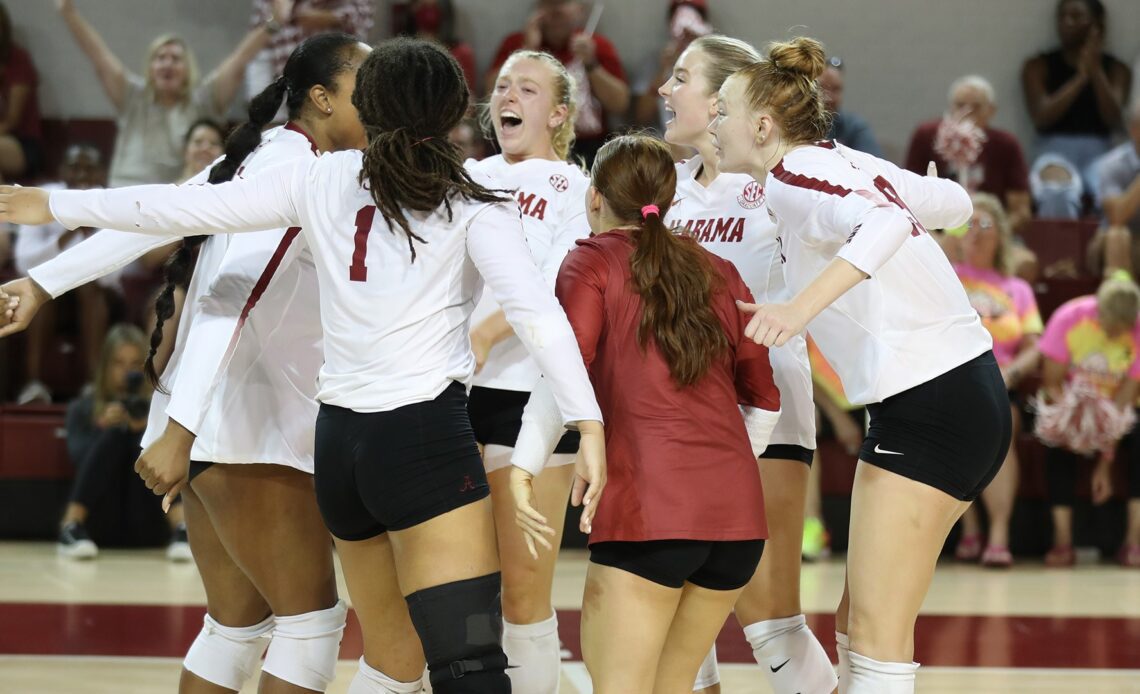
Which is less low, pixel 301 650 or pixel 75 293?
pixel 75 293

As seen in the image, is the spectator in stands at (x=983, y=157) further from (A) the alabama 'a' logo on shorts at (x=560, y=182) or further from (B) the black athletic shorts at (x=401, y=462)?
(B) the black athletic shorts at (x=401, y=462)

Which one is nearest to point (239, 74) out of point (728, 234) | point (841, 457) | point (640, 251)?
point (841, 457)

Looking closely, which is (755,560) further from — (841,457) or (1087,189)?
(1087,189)

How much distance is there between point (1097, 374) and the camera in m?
6.75

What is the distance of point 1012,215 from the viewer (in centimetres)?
785

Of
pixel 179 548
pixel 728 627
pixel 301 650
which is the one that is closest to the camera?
pixel 301 650

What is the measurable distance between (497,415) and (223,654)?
87 cm

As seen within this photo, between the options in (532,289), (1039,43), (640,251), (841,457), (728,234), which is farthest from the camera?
(1039,43)

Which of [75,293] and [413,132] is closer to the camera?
[413,132]

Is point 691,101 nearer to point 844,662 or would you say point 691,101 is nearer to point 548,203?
point 548,203

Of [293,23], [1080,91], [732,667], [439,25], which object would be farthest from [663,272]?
[1080,91]

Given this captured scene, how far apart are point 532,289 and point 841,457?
4.64 m

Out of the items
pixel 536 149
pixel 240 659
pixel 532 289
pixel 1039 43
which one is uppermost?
pixel 1039 43

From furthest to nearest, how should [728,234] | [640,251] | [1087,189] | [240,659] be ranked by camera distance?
[1087,189], [728,234], [240,659], [640,251]
